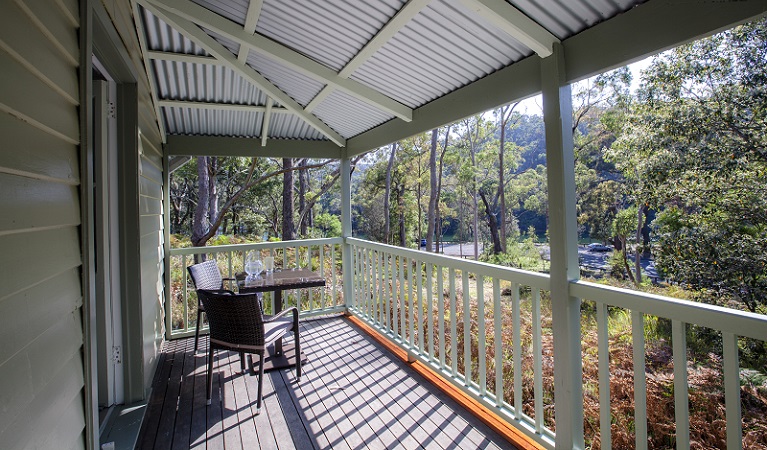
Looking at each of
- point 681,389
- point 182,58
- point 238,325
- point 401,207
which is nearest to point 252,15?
point 182,58

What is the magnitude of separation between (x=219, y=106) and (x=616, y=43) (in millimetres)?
3593

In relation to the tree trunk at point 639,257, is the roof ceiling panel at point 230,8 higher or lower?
higher

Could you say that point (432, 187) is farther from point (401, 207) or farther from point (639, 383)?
point (639, 383)

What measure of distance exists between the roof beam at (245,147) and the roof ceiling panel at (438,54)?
2075 mm

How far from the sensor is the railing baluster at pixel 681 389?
64.9 inches

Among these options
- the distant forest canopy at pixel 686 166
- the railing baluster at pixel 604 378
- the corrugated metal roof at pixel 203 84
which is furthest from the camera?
the distant forest canopy at pixel 686 166

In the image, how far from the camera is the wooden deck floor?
2424mm

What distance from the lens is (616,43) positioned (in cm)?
175

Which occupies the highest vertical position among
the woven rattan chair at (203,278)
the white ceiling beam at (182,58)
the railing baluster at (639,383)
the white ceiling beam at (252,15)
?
the white ceiling beam at (182,58)

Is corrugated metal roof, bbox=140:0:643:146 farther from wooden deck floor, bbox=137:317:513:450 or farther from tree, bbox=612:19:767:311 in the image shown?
tree, bbox=612:19:767:311

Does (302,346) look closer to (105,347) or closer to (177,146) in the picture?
(105,347)

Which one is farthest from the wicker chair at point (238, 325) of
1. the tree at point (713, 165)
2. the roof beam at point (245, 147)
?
the tree at point (713, 165)

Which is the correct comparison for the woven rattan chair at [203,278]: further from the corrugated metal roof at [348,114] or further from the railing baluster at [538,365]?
the railing baluster at [538,365]

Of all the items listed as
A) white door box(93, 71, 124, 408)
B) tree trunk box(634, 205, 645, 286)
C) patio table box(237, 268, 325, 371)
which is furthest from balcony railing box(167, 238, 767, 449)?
tree trunk box(634, 205, 645, 286)
